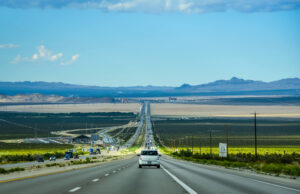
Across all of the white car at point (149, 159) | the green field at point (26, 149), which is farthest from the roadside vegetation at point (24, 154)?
the white car at point (149, 159)

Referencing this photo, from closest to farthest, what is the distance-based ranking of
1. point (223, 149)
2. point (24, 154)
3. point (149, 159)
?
point (149, 159) < point (223, 149) < point (24, 154)

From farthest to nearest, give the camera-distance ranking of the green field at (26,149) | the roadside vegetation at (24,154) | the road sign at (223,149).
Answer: the green field at (26,149), the roadside vegetation at (24,154), the road sign at (223,149)

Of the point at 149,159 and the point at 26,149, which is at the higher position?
the point at 149,159

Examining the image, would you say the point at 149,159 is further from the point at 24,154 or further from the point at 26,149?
the point at 26,149

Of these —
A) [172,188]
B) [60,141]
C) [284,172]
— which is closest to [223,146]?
[284,172]

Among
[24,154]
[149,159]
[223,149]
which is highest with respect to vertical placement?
[223,149]

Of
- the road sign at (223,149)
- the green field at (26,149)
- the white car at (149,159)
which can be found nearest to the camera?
the white car at (149,159)

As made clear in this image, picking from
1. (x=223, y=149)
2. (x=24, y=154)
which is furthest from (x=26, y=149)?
(x=223, y=149)

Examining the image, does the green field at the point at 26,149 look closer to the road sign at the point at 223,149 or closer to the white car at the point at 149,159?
the road sign at the point at 223,149

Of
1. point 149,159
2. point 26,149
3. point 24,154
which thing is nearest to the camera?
point 149,159

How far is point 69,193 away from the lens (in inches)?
837

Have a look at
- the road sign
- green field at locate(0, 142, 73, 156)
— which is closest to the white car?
the road sign

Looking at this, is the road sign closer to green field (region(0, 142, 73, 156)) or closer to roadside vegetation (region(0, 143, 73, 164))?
roadside vegetation (region(0, 143, 73, 164))

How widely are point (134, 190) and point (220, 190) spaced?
3.74 meters
